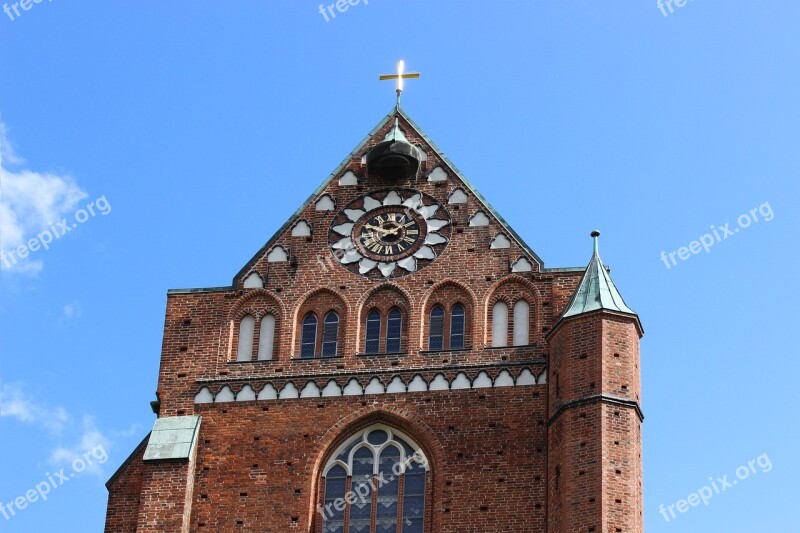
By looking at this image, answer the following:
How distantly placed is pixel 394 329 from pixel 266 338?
2.43 metres

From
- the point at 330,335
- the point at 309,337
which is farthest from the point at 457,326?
the point at 309,337

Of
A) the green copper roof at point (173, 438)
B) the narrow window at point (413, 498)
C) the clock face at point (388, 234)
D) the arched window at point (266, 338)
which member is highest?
the clock face at point (388, 234)

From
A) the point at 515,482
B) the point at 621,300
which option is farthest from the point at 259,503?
the point at 621,300

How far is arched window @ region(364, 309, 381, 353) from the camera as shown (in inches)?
1608

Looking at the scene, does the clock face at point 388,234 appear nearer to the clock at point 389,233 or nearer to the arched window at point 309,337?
the clock at point 389,233

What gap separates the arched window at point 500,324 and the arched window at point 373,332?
7.14 ft

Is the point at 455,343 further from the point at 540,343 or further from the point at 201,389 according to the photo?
the point at 201,389

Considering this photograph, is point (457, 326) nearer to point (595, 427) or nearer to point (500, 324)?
point (500, 324)

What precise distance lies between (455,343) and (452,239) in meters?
2.37

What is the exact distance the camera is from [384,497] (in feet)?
128

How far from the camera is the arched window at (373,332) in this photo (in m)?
40.8

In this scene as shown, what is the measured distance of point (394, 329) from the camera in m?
41.1

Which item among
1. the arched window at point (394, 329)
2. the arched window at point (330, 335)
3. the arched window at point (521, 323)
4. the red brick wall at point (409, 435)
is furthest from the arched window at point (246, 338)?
the arched window at point (521, 323)

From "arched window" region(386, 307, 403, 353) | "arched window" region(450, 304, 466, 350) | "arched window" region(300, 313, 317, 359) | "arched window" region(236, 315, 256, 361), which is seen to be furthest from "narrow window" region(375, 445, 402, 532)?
"arched window" region(236, 315, 256, 361)
